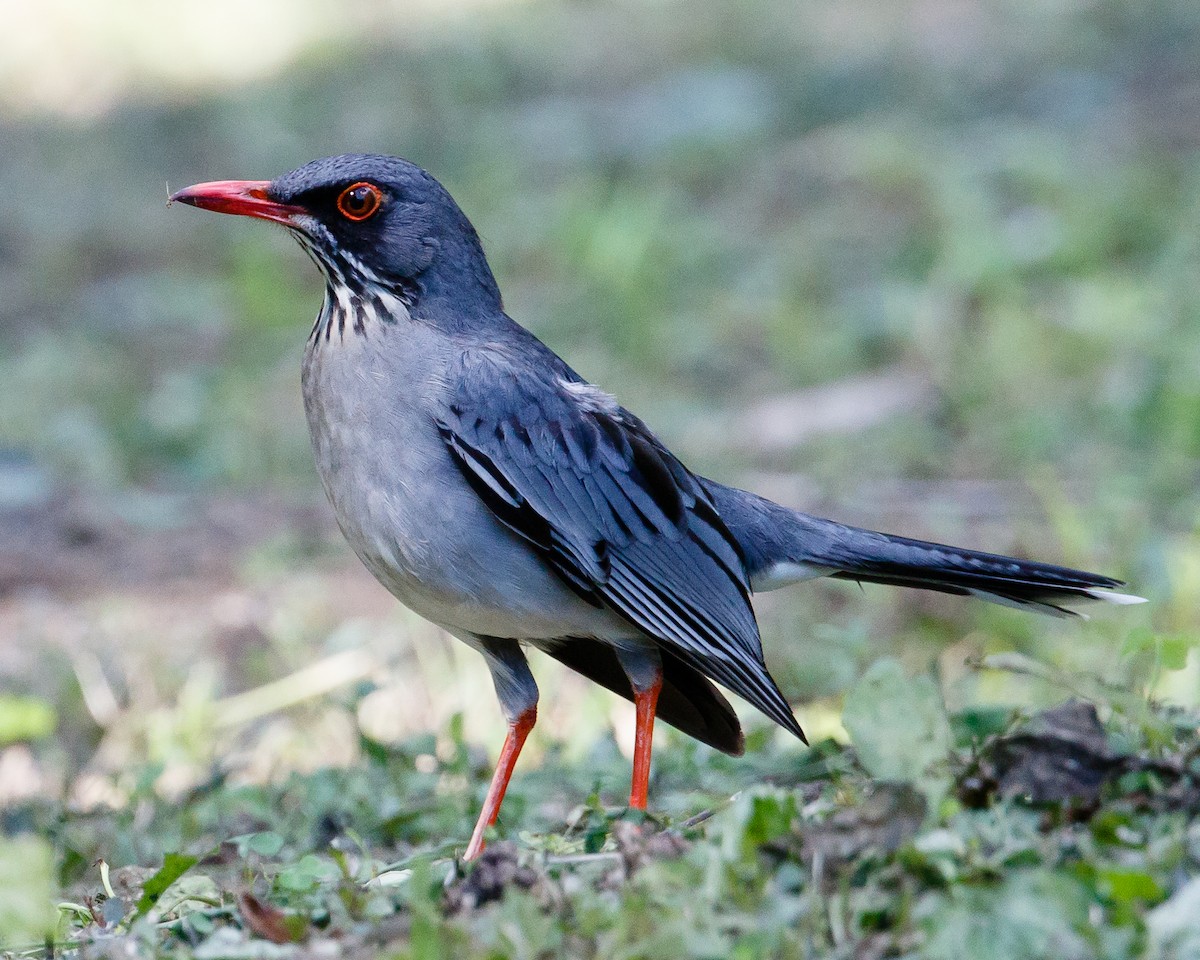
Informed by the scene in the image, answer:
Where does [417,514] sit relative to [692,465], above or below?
above

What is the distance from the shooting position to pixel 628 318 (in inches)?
453

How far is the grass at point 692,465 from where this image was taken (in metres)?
3.54

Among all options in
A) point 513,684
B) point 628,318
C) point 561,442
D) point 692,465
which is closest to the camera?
point 561,442

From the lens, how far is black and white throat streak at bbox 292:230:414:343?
5.11 metres

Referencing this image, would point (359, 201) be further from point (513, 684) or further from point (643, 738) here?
point (643, 738)

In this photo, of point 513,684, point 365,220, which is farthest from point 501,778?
point 365,220

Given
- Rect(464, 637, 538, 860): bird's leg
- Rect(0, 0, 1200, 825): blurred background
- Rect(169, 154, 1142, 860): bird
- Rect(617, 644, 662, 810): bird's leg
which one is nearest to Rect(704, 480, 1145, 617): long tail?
Rect(169, 154, 1142, 860): bird

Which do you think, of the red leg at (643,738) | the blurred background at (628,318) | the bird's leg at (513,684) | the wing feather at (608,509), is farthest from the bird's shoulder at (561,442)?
the blurred background at (628,318)

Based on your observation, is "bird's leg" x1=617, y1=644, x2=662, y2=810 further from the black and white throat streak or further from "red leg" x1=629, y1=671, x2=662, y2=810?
the black and white throat streak

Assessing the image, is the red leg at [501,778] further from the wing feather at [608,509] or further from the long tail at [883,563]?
the long tail at [883,563]

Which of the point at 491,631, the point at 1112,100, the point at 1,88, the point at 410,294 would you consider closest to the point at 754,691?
the point at 491,631

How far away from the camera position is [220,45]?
68.8ft

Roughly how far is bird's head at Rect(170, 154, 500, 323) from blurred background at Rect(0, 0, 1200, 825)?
3.76 ft

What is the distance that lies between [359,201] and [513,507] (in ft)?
3.75
